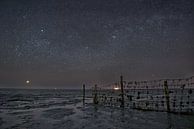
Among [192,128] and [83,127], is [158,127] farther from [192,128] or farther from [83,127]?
[83,127]

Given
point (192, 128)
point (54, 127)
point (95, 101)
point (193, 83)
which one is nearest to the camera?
point (192, 128)

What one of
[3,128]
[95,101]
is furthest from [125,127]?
[95,101]

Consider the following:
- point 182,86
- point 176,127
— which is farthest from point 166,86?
point 176,127

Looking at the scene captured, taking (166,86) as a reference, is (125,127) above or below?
below

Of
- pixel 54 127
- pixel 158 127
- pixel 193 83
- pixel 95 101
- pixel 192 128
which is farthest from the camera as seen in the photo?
pixel 95 101

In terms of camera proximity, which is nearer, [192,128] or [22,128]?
[192,128]

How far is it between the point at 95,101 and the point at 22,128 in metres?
19.5

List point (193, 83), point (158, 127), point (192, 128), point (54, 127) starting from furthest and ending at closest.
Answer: point (193, 83), point (54, 127), point (158, 127), point (192, 128)

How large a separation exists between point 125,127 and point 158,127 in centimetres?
220

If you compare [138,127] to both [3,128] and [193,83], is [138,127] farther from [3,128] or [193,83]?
[3,128]

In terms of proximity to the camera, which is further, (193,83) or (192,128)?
(193,83)

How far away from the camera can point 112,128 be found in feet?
42.3

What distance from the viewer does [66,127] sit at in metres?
13.5

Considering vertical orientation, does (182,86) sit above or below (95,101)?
above
